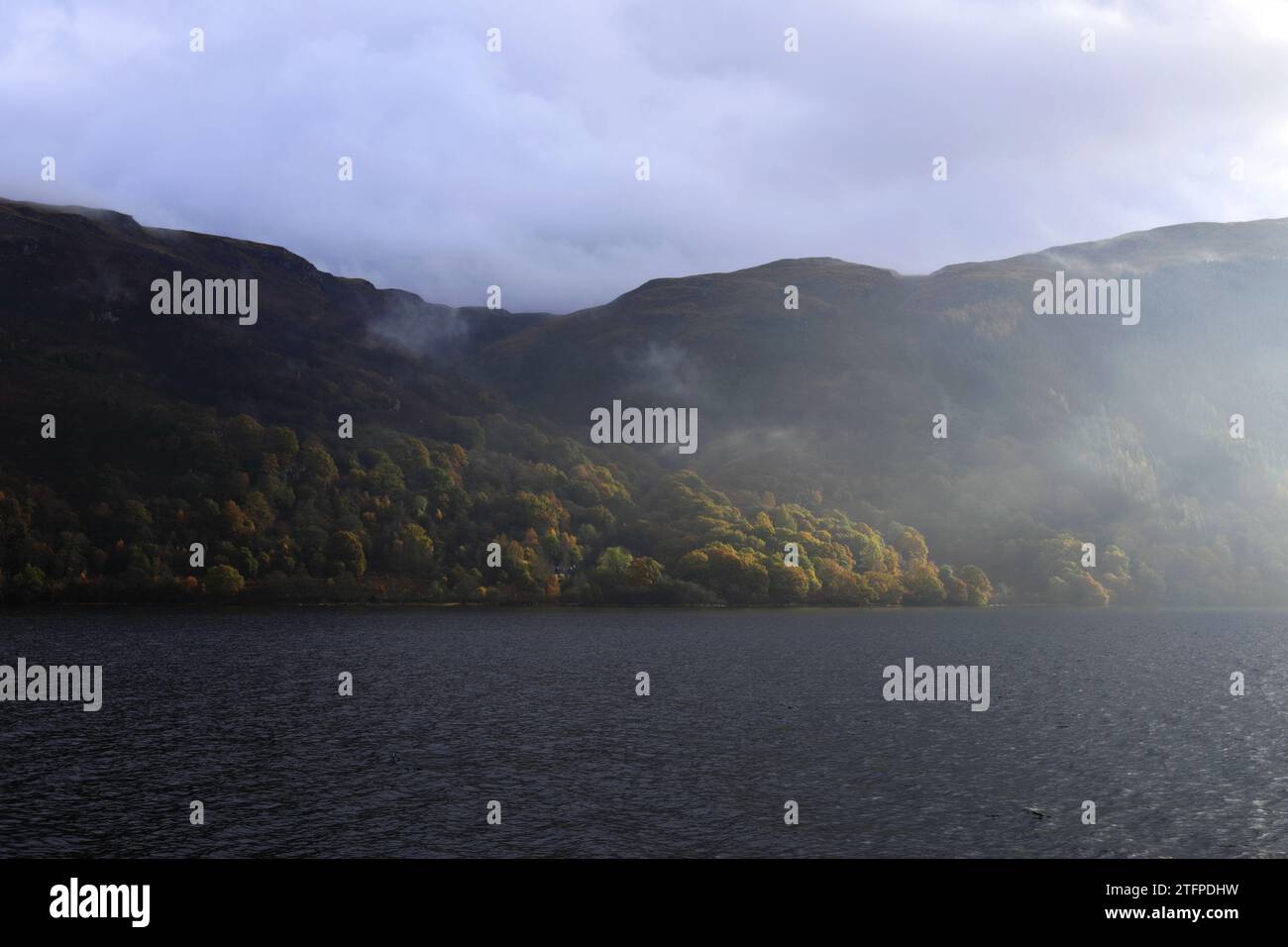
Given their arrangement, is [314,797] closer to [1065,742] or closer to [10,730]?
[10,730]

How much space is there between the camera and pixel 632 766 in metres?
79.6

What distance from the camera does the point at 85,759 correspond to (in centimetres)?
7900

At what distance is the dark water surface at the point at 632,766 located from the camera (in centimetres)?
5959

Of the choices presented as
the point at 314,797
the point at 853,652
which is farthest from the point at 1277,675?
the point at 314,797

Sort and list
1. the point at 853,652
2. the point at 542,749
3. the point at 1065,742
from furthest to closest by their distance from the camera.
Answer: the point at 853,652
the point at 1065,742
the point at 542,749

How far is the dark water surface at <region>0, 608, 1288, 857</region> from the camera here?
59594mm
